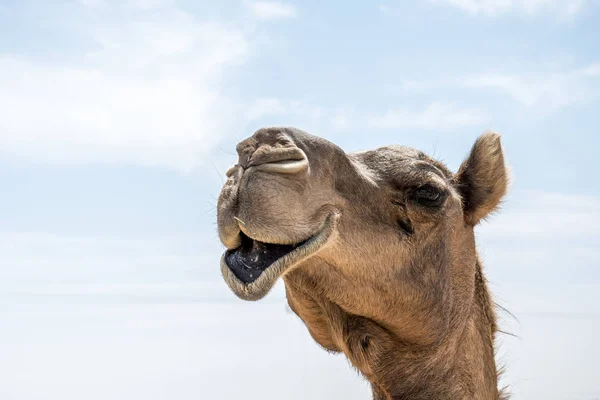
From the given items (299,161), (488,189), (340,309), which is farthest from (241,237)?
(488,189)

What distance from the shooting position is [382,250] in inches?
221

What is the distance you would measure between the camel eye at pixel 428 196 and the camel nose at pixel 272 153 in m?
1.43

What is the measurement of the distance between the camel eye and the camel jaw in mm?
1443

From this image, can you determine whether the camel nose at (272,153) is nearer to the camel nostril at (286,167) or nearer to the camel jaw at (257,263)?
the camel nostril at (286,167)

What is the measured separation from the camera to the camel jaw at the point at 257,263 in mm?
4375

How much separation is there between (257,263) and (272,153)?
0.65 meters

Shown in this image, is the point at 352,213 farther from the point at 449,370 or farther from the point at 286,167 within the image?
the point at 449,370

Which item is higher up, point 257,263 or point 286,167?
point 286,167

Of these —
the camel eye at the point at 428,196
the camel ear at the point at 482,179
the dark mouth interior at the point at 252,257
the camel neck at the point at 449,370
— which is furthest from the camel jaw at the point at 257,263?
the camel ear at the point at 482,179

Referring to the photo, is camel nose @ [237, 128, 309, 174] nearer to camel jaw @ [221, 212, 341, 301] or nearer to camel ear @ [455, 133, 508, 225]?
camel jaw @ [221, 212, 341, 301]

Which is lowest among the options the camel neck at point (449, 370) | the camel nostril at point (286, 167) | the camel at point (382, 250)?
the camel neck at point (449, 370)

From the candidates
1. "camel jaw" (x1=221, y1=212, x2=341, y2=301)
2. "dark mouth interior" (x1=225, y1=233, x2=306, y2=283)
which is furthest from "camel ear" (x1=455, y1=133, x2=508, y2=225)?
"dark mouth interior" (x1=225, y1=233, x2=306, y2=283)

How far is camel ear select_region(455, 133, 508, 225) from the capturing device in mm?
6590

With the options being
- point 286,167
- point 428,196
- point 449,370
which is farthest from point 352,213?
point 449,370
